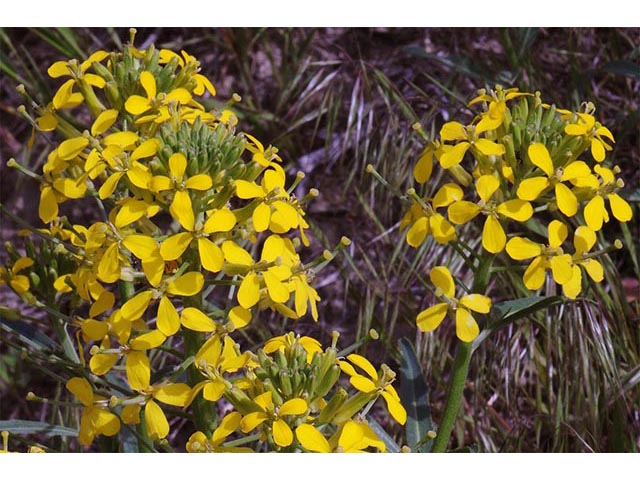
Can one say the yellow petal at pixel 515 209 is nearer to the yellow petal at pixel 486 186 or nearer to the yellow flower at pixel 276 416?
the yellow petal at pixel 486 186

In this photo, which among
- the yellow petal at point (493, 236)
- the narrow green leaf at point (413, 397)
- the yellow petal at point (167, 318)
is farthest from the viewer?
the narrow green leaf at point (413, 397)

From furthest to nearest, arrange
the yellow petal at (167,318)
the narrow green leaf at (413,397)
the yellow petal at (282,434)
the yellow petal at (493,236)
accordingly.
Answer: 1. the narrow green leaf at (413,397)
2. the yellow petal at (493,236)
3. the yellow petal at (167,318)
4. the yellow petal at (282,434)

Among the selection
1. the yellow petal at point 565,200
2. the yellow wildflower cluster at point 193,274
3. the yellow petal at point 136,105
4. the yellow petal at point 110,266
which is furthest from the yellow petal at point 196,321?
the yellow petal at point 565,200

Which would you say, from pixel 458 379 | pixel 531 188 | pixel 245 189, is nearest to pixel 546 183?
pixel 531 188

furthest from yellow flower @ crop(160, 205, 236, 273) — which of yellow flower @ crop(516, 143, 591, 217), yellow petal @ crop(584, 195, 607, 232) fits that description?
yellow petal @ crop(584, 195, 607, 232)

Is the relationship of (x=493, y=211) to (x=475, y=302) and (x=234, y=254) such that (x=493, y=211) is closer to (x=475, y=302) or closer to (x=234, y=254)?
(x=475, y=302)
